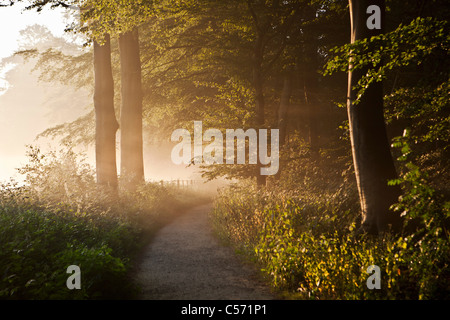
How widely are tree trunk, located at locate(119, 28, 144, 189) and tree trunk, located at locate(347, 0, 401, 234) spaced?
11.7 metres

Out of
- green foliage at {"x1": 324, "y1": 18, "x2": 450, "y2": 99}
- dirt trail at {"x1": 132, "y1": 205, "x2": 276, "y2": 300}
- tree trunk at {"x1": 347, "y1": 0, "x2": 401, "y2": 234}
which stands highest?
green foliage at {"x1": 324, "y1": 18, "x2": 450, "y2": 99}

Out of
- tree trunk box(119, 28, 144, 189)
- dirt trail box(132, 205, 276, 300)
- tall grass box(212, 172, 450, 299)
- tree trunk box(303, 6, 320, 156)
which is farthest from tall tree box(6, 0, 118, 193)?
tree trunk box(303, 6, 320, 156)

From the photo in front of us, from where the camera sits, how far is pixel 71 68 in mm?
19391

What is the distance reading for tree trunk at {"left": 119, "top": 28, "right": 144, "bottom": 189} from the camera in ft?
52.3

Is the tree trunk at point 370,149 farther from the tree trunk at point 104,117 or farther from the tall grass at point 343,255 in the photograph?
the tree trunk at point 104,117

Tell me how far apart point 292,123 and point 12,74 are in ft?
286

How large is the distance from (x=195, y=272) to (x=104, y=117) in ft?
29.3

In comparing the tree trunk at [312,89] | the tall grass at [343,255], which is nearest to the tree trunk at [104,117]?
the tall grass at [343,255]

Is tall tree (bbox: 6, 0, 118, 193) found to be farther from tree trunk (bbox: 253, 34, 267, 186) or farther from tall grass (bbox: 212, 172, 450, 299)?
tall grass (bbox: 212, 172, 450, 299)

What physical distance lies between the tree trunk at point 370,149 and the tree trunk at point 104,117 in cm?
1014

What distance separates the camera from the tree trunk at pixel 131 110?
627 inches

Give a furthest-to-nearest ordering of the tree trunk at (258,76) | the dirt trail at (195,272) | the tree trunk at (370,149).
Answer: the tree trunk at (258,76) → the tree trunk at (370,149) → the dirt trail at (195,272)
